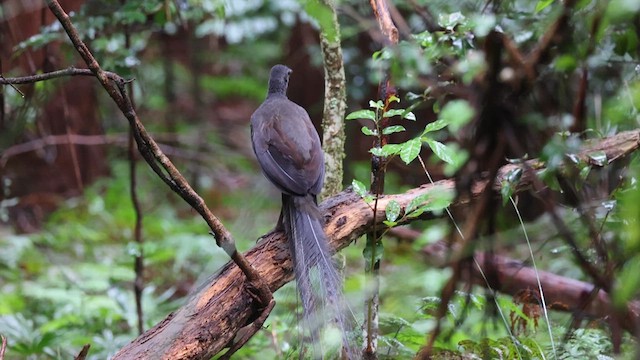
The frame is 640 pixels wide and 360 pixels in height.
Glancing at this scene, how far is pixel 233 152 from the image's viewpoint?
815 cm

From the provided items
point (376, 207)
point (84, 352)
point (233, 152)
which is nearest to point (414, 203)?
point (376, 207)

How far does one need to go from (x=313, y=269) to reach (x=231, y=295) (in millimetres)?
297

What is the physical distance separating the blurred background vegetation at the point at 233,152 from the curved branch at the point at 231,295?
0.15 m

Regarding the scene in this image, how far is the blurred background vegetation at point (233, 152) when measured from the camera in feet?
8.17

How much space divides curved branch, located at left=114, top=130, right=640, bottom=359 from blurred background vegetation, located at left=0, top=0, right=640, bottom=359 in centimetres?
15

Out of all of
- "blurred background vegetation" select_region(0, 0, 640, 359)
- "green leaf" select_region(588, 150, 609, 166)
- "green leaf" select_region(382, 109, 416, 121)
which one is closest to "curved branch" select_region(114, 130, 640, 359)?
"green leaf" select_region(588, 150, 609, 166)

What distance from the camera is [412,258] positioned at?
5488mm

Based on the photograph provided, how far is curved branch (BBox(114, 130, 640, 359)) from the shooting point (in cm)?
228

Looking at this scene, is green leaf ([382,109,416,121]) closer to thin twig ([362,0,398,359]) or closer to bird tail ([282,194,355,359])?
thin twig ([362,0,398,359])

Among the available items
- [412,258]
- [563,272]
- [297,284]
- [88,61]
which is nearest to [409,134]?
[412,258]

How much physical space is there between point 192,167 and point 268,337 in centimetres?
410

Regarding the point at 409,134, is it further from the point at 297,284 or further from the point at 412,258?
the point at 297,284

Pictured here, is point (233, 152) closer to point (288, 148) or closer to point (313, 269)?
point (288, 148)

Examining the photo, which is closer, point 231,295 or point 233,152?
point 231,295
